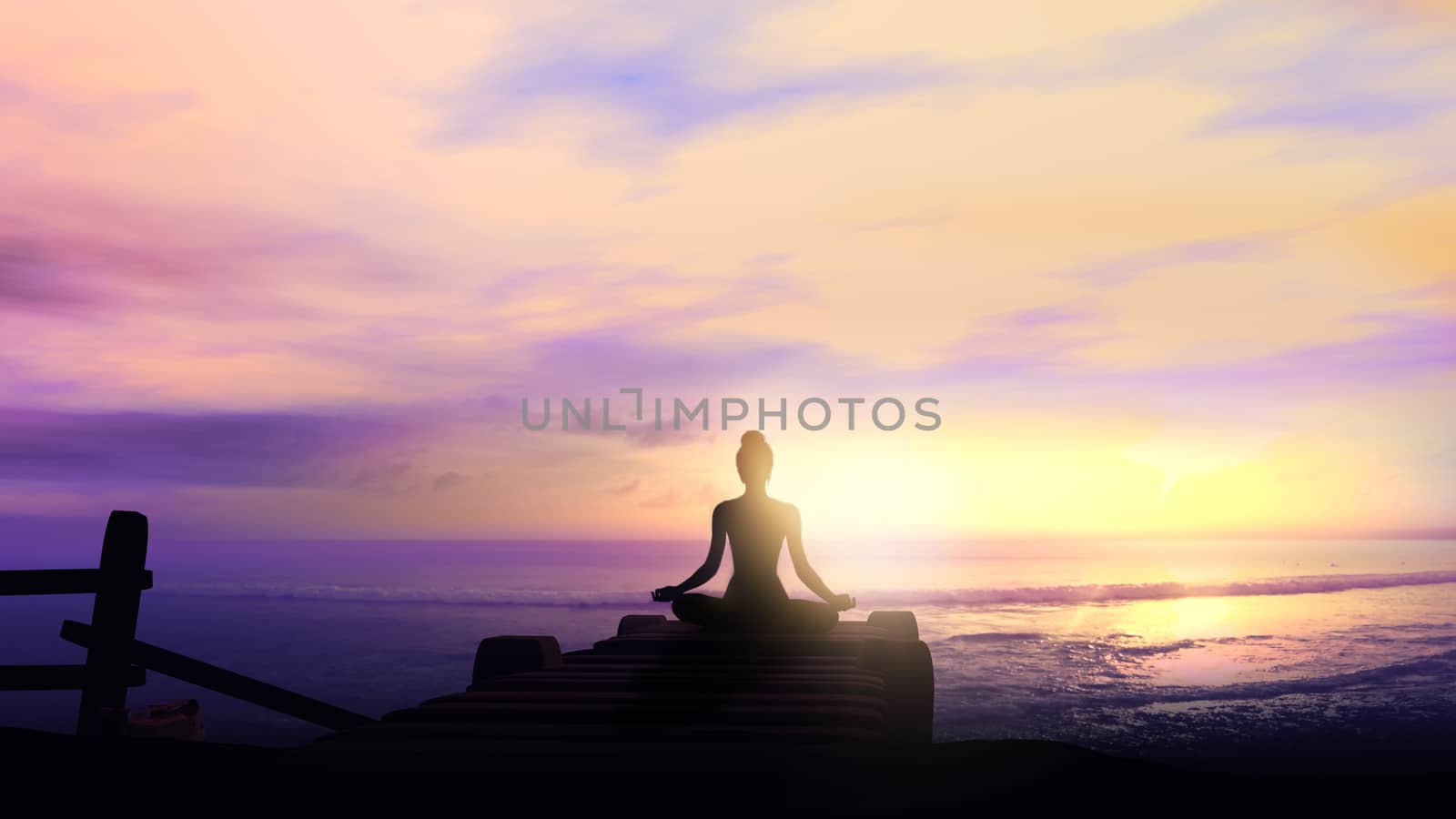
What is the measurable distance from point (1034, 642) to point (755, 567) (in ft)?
52.6

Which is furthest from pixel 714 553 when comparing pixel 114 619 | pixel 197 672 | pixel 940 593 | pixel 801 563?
pixel 940 593

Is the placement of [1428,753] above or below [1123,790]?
below

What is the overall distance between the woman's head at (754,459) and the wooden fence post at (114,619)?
4.98 metres

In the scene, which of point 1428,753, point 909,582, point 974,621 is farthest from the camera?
point 909,582

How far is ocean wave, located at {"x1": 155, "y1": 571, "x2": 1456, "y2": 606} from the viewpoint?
112ft

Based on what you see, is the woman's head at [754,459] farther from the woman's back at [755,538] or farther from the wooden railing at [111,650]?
the wooden railing at [111,650]

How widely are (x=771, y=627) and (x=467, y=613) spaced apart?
23996 millimetres

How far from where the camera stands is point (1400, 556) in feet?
198

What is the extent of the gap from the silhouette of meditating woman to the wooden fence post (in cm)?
449

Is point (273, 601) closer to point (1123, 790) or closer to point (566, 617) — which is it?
point (566, 617)

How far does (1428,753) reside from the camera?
12.6 metres

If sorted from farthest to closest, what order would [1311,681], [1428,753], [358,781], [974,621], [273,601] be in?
[273,601], [974,621], [1311,681], [1428,753], [358,781]

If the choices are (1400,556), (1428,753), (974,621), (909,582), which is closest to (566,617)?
(974,621)

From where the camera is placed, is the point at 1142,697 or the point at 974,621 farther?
the point at 974,621
